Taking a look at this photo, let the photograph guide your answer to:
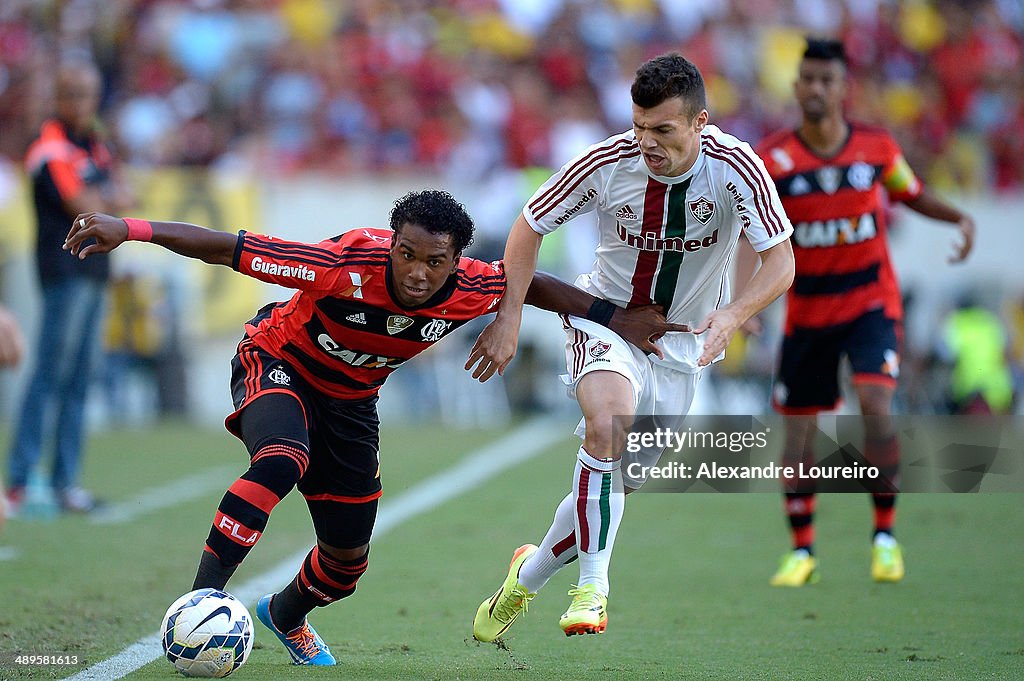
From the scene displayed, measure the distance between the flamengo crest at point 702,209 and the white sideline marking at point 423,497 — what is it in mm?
2683

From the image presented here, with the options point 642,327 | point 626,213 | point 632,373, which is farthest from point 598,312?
point 626,213

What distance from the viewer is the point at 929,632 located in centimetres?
589

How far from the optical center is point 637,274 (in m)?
5.81

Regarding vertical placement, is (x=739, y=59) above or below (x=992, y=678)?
above

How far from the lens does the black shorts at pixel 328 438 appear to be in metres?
5.20

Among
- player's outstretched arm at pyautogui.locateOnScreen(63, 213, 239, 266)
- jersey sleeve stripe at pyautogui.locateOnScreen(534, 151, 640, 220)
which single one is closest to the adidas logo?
jersey sleeve stripe at pyautogui.locateOnScreen(534, 151, 640, 220)

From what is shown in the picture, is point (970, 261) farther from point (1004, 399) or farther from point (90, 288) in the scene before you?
point (90, 288)

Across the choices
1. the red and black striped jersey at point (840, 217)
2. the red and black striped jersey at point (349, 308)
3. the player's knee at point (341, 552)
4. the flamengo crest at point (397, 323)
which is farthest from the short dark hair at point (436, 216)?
the red and black striped jersey at point (840, 217)

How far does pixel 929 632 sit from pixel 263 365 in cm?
302

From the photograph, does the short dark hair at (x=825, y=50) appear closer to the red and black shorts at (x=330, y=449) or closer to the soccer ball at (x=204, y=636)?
the red and black shorts at (x=330, y=449)

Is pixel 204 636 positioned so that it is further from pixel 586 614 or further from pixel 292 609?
pixel 586 614

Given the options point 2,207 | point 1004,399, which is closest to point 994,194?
point 1004,399

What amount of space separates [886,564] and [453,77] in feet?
38.1

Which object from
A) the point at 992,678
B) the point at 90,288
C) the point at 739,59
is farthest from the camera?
the point at 739,59
